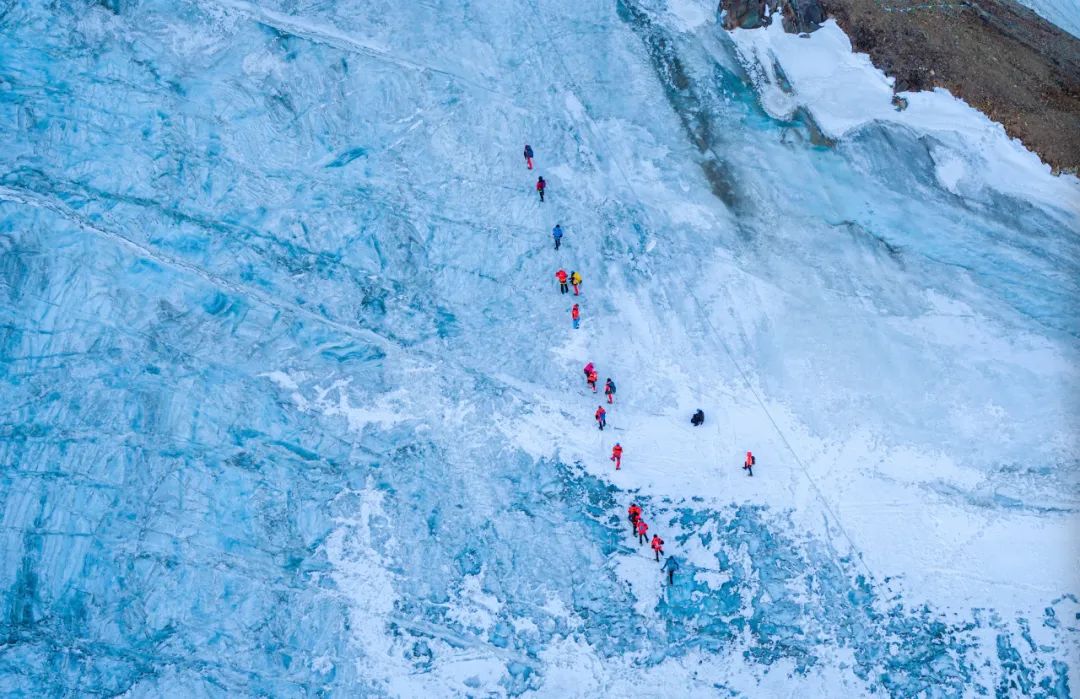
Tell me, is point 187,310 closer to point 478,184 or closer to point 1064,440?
point 478,184

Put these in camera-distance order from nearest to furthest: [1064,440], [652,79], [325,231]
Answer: [1064,440]
[325,231]
[652,79]

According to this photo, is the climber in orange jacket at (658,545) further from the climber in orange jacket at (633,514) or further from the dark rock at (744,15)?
the dark rock at (744,15)

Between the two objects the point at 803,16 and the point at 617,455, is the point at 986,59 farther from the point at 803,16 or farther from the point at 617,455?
the point at 617,455

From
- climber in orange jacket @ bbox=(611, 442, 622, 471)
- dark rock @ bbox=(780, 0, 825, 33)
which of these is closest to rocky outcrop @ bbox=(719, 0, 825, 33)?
dark rock @ bbox=(780, 0, 825, 33)

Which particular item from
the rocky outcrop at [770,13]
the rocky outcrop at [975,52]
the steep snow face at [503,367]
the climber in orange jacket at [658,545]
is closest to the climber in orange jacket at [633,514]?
the steep snow face at [503,367]

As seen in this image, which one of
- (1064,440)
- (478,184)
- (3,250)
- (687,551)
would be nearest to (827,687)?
(687,551)

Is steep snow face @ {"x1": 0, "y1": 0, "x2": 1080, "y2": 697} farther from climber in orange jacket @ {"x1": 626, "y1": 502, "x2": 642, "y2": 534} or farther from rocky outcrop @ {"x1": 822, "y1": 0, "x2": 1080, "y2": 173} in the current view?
rocky outcrop @ {"x1": 822, "y1": 0, "x2": 1080, "y2": 173}

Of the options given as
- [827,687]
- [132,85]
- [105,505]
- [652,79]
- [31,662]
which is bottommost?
[31,662]
